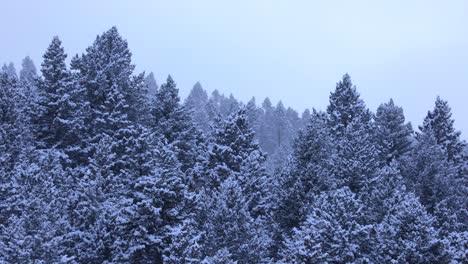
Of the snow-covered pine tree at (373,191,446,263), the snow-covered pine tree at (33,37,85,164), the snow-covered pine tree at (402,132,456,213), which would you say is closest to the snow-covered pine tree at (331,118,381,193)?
the snow-covered pine tree at (402,132,456,213)

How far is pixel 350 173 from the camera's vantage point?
38594 millimetres

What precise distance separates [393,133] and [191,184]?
23197mm

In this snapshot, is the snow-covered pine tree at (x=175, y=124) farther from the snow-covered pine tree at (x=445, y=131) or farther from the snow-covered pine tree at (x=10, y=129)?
the snow-covered pine tree at (x=445, y=131)

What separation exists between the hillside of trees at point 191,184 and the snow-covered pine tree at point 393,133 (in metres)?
0.14

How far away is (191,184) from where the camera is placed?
39.2 m

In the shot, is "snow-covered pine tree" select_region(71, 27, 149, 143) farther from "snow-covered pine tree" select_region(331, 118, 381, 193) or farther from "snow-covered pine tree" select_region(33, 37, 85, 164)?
"snow-covered pine tree" select_region(331, 118, 381, 193)

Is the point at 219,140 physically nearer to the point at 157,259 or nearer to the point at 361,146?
the point at 361,146

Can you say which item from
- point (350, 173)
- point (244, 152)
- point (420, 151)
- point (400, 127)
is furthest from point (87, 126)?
point (400, 127)

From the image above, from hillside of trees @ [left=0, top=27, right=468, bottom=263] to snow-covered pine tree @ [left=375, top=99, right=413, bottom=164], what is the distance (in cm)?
14

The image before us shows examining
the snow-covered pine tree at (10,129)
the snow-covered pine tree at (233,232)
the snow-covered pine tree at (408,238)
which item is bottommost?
the snow-covered pine tree at (233,232)

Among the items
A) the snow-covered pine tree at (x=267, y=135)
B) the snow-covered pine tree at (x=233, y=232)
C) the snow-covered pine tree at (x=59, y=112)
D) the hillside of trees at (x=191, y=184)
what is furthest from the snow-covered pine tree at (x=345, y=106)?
the snow-covered pine tree at (x=267, y=135)

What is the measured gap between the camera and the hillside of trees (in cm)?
2762

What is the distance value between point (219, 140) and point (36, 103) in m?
14.9

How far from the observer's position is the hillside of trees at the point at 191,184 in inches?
1088
